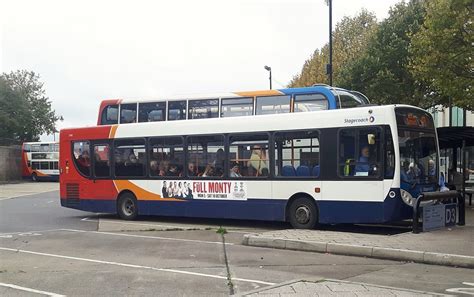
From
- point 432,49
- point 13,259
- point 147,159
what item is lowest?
point 13,259

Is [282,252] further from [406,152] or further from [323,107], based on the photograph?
[323,107]

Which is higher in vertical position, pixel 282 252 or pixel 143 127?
pixel 143 127

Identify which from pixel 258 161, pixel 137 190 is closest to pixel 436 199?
Answer: pixel 258 161

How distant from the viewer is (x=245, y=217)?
1391 cm

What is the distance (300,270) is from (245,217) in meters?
5.71

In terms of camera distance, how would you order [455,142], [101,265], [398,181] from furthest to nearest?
[455,142] → [398,181] → [101,265]

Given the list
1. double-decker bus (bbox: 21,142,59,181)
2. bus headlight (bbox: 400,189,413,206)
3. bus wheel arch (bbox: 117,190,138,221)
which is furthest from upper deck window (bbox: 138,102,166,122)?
double-decker bus (bbox: 21,142,59,181)

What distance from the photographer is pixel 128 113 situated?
1703cm

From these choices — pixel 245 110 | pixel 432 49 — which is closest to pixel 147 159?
pixel 245 110

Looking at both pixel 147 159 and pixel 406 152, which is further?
pixel 147 159

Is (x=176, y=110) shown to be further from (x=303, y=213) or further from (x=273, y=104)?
(x=303, y=213)

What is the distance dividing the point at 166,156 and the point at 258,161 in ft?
10.4

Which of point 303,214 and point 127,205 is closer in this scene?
point 303,214

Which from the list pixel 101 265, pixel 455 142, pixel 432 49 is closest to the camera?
pixel 101 265
